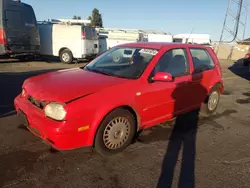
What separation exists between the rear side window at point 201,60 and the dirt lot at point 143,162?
123 centimetres

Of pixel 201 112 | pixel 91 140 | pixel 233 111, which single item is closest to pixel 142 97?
pixel 91 140

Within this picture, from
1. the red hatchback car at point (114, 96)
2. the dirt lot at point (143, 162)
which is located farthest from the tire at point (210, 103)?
the dirt lot at point (143, 162)

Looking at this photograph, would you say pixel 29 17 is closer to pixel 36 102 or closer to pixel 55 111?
pixel 36 102

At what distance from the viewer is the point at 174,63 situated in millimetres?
4273

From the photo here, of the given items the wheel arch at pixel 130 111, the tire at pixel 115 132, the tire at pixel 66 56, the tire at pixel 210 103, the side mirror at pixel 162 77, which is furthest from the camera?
the tire at pixel 66 56

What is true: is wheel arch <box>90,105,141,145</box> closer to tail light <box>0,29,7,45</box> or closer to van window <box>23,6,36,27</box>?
tail light <box>0,29,7,45</box>

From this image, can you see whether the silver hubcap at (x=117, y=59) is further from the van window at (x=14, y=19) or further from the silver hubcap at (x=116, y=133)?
the van window at (x=14, y=19)

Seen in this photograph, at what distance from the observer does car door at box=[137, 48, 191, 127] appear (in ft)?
12.3

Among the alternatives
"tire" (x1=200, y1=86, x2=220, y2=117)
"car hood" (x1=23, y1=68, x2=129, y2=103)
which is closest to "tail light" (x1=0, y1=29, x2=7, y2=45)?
"car hood" (x1=23, y1=68, x2=129, y2=103)

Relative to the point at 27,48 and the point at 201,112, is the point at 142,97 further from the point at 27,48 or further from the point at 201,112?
the point at 27,48

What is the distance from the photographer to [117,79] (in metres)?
3.61

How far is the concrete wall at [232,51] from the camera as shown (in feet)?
82.0

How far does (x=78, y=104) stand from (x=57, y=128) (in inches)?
15.1

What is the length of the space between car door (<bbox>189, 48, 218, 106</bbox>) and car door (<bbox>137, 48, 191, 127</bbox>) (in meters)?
0.26
